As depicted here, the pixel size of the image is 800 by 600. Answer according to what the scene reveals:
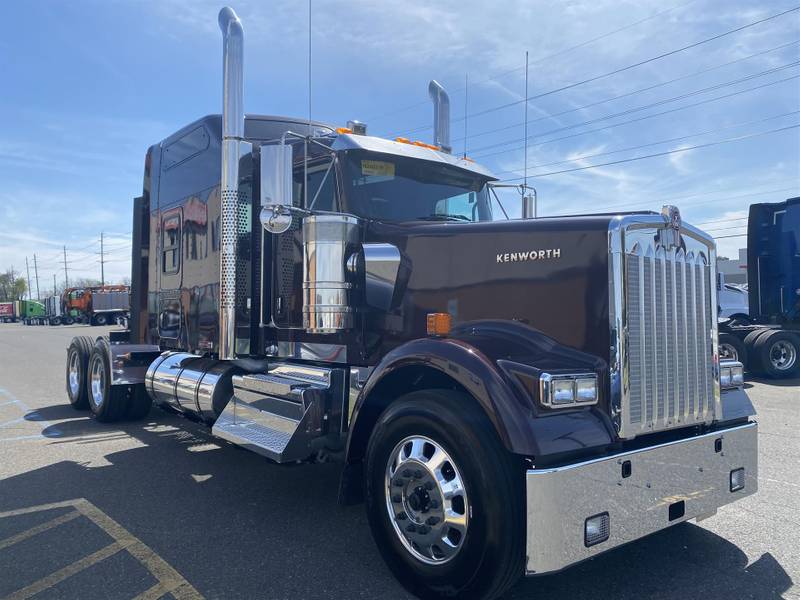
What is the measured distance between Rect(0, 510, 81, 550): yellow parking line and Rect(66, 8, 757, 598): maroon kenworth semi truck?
1.21m

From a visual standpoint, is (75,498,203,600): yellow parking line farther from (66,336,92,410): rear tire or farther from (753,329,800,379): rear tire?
(753,329,800,379): rear tire

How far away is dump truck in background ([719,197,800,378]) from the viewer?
485 inches

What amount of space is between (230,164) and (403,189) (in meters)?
1.53

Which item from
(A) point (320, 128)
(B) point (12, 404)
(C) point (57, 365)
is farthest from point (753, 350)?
(C) point (57, 365)

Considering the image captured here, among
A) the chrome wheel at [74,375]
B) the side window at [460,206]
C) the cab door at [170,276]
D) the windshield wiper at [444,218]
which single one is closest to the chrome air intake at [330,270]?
the windshield wiper at [444,218]

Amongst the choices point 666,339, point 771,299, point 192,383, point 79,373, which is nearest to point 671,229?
point 666,339

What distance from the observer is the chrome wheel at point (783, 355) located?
12422 millimetres

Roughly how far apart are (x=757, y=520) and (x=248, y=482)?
3.88 m

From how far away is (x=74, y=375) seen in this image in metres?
9.52

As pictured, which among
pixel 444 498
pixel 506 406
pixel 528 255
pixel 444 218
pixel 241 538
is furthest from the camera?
pixel 444 218

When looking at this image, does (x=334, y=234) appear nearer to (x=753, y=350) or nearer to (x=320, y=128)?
(x=320, y=128)

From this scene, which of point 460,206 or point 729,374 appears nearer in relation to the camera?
point 729,374

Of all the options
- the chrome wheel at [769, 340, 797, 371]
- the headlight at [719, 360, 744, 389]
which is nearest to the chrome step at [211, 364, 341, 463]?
the headlight at [719, 360, 744, 389]

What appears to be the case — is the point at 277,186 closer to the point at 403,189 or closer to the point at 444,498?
the point at 403,189
